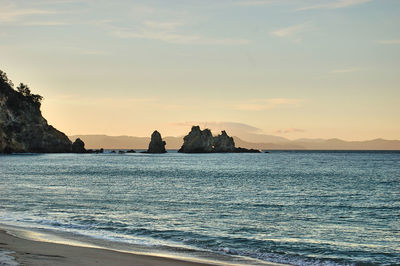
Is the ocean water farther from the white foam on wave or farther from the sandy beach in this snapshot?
the white foam on wave

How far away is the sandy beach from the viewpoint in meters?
15.9

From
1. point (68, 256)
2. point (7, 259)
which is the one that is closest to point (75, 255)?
point (68, 256)

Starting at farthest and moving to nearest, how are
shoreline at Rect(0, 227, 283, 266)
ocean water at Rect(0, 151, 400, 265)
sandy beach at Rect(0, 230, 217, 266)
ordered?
ocean water at Rect(0, 151, 400, 265) → shoreline at Rect(0, 227, 283, 266) → sandy beach at Rect(0, 230, 217, 266)

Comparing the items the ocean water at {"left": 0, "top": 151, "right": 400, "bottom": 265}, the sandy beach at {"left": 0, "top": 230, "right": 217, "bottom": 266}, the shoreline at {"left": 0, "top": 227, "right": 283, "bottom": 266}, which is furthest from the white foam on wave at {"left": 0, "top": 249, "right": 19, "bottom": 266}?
the ocean water at {"left": 0, "top": 151, "right": 400, "bottom": 265}

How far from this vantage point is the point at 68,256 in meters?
17.0

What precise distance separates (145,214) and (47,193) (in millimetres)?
18580

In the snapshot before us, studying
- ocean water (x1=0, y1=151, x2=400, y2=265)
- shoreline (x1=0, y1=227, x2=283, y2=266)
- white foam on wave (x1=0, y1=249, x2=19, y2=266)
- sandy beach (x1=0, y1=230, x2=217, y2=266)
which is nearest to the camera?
white foam on wave (x1=0, y1=249, x2=19, y2=266)

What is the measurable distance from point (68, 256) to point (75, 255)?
1.12 feet

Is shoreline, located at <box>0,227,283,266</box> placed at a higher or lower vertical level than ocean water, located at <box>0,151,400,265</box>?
higher

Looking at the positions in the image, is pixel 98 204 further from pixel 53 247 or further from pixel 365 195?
pixel 365 195

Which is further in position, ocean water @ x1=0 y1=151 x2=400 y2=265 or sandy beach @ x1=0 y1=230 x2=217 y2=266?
ocean water @ x1=0 y1=151 x2=400 y2=265

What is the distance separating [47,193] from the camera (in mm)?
45875

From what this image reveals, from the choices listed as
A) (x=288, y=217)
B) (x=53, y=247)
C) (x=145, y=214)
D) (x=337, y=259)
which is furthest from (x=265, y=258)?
(x=145, y=214)

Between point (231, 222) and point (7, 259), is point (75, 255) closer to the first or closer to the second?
point (7, 259)
